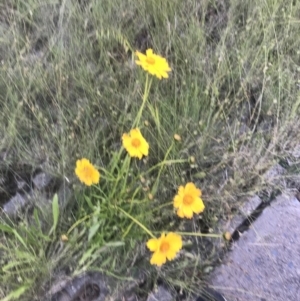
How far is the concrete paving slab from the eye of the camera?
1.60 meters

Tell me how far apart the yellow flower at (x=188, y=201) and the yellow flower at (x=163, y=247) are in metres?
0.08

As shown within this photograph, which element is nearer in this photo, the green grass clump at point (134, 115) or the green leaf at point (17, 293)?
the green leaf at point (17, 293)

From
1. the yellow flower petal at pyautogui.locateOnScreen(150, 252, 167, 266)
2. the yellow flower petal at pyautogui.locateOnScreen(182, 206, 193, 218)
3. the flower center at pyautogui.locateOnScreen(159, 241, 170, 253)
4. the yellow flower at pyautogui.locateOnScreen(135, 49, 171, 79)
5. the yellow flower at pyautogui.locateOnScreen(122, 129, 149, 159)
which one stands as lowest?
the yellow flower petal at pyautogui.locateOnScreen(150, 252, 167, 266)

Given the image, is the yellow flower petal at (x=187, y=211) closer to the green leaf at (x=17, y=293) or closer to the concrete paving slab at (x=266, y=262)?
the concrete paving slab at (x=266, y=262)

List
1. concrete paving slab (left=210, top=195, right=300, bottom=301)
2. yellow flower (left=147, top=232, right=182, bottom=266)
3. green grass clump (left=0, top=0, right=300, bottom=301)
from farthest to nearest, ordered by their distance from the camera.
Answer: concrete paving slab (left=210, top=195, right=300, bottom=301)
green grass clump (left=0, top=0, right=300, bottom=301)
yellow flower (left=147, top=232, right=182, bottom=266)

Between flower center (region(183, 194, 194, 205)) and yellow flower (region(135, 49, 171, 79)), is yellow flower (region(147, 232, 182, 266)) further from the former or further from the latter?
yellow flower (region(135, 49, 171, 79))

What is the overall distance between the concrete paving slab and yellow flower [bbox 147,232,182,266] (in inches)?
10.9

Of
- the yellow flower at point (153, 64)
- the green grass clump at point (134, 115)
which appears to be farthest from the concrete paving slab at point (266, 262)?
the yellow flower at point (153, 64)

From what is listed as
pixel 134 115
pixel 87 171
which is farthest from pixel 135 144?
pixel 134 115

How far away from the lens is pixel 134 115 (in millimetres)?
1661

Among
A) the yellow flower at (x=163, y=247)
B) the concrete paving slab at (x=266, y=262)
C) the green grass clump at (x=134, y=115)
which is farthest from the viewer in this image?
the concrete paving slab at (x=266, y=262)

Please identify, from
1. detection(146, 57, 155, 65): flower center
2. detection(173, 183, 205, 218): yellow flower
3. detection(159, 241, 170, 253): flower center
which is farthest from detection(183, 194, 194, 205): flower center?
detection(146, 57, 155, 65): flower center

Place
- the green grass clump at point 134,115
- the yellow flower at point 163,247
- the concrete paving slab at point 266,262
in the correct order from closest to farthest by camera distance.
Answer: the yellow flower at point 163,247 → the green grass clump at point 134,115 → the concrete paving slab at point 266,262

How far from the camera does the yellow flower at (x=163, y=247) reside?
1.37 meters
